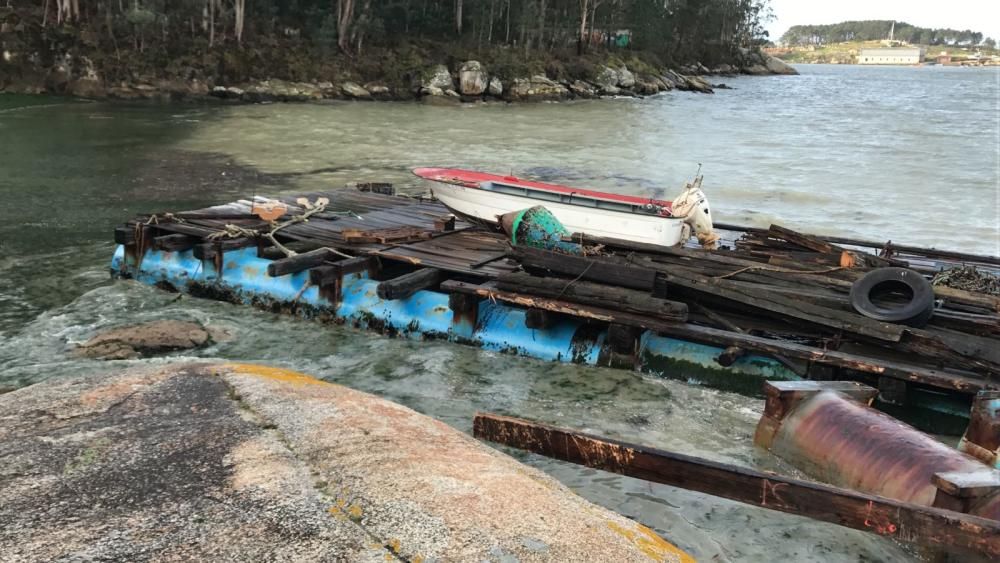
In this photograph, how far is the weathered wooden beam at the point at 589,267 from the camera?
8320 millimetres

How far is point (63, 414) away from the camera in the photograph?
14.7ft

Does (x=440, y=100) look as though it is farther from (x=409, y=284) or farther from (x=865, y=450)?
(x=865, y=450)

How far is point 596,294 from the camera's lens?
829cm

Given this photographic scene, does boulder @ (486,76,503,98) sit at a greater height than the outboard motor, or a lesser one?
greater

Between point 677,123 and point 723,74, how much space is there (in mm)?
73666

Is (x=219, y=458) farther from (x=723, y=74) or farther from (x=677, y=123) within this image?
(x=723, y=74)

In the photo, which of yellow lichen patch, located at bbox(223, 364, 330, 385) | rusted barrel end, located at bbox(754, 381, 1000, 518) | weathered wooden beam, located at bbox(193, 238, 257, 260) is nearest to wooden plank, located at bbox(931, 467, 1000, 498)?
rusted barrel end, located at bbox(754, 381, 1000, 518)

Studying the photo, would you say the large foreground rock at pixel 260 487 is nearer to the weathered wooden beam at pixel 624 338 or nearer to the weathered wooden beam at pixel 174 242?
the weathered wooden beam at pixel 624 338

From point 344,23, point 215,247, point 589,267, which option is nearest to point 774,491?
point 589,267

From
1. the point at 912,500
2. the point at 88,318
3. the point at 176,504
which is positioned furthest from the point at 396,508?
the point at 88,318

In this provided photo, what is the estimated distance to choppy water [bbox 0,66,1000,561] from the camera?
711 cm

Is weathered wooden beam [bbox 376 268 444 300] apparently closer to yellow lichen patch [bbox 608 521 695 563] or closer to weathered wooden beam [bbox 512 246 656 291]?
weathered wooden beam [bbox 512 246 656 291]

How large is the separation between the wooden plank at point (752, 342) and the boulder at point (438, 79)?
50425 mm

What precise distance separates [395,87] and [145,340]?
49937 millimetres
